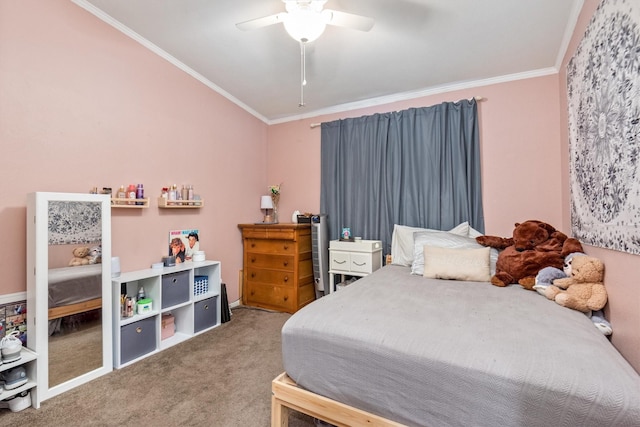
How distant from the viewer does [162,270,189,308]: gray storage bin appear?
243 cm

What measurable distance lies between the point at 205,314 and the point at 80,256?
3.85ft

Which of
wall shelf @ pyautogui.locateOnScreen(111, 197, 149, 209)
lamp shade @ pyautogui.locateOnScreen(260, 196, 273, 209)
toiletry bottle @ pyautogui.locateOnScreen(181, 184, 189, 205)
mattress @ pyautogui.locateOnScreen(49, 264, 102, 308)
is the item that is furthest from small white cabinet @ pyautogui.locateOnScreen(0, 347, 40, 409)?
lamp shade @ pyautogui.locateOnScreen(260, 196, 273, 209)

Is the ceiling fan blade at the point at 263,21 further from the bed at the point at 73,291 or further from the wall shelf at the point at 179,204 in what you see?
the bed at the point at 73,291

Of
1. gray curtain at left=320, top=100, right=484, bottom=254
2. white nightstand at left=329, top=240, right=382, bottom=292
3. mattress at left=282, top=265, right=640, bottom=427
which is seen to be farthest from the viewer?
white nightstand at left=329, top=240, right=382, bottom=292

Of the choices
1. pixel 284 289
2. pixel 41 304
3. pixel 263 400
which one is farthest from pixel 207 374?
pixel 284 289

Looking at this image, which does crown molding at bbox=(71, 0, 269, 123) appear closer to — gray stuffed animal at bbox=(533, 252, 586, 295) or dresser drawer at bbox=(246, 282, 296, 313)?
dresser drawer at bbox=(246, 282, 296, 313)

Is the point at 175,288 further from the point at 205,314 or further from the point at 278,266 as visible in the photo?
the point at 278,266

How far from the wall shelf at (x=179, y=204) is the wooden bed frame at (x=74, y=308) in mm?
949

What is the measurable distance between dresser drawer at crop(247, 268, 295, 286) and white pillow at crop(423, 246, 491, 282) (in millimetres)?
1519

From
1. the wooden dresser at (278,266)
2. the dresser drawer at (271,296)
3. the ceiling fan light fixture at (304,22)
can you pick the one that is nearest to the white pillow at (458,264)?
the wooden dresser at (278,266)

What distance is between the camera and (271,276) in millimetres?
3328

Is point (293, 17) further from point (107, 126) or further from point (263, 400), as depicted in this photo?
point (263, 400)

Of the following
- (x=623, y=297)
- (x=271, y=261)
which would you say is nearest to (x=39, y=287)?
(x=271, y=261)

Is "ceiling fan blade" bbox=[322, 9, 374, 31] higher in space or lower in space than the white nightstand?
higher
